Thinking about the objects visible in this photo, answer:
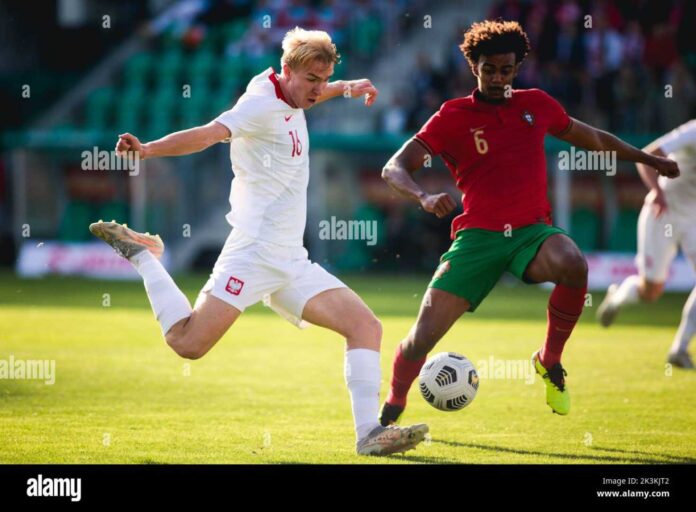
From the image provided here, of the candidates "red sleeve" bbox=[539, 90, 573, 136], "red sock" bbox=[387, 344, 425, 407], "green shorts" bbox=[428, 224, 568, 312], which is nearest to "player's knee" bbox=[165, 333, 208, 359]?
"red sock" bbox=[387, 344, 425, 407]

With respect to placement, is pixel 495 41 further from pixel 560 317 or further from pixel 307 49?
pixel 560 317

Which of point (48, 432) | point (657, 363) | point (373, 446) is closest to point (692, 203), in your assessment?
point (657, 363)

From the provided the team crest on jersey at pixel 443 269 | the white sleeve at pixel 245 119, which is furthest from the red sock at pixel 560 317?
the white sleeve at pixel 245 119

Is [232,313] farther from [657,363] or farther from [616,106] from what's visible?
[616,106]

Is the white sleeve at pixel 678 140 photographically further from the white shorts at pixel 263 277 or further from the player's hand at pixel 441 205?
the white shorts at pixel 263 277

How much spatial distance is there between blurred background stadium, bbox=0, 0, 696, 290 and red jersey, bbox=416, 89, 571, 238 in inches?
528

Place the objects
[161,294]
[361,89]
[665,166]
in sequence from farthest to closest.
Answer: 1. [665,166]
2. [361,89]
3. [161,294]

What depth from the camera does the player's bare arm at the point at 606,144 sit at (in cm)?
771

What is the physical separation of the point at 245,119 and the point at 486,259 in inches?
67.9

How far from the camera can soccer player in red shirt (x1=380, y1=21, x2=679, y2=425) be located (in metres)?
7.35

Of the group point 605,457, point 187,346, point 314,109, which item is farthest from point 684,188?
point 314,109

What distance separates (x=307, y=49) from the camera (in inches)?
267

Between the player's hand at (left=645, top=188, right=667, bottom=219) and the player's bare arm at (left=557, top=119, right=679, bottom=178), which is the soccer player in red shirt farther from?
the player's hand at (left=645, top=188, right=667, bottom=219)

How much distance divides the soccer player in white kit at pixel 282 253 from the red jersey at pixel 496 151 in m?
0.91
